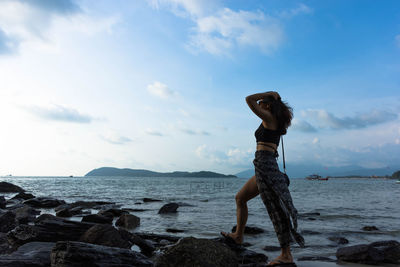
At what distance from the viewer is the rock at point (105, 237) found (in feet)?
17.9

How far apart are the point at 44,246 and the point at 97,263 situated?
64.2 inches

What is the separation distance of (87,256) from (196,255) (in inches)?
54.9

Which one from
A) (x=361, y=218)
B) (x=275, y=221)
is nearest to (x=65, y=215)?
(x=275, y=221)

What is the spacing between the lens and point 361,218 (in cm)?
1196

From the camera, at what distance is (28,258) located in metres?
4.18

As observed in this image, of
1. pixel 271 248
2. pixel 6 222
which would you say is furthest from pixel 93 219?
pixel 271 248

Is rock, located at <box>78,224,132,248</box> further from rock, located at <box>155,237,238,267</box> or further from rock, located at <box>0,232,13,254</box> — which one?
rock, located at <box>155,237,238,267</box>

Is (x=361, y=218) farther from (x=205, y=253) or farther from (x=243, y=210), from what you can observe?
(x=205, y=253)

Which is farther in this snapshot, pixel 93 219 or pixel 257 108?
pixel 93 219

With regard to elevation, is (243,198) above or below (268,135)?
below

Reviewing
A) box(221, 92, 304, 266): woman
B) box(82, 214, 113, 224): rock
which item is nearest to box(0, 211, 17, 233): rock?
box(82, 214, 113, 224): rock

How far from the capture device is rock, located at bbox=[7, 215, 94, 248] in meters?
5.73

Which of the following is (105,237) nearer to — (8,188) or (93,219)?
(93,219)

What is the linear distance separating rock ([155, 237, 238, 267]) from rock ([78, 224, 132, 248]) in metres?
1.91
